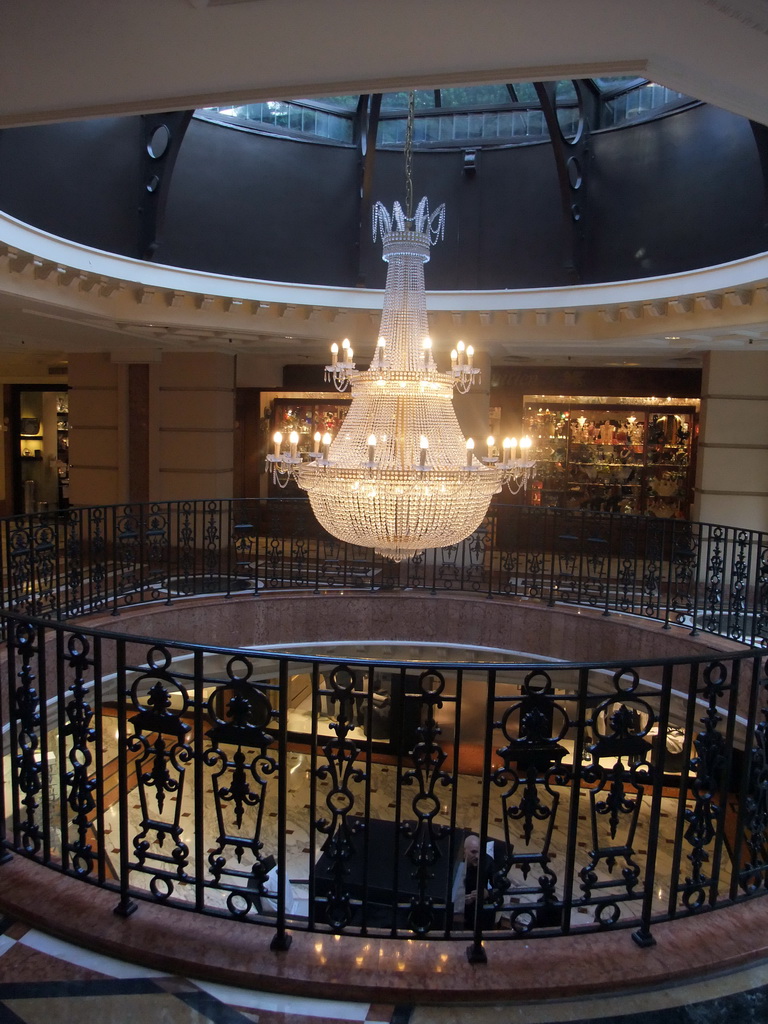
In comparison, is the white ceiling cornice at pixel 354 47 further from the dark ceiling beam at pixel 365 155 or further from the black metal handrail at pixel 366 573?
the dark ceiling beam at pixel 365 155

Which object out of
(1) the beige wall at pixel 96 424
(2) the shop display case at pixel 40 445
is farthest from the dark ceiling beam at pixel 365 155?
(2) the shop display case at pixel 40 445

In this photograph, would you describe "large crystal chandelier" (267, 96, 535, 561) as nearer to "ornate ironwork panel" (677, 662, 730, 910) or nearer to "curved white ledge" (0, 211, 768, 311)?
"ornate ironwork panel" (677, 662, 730, 910)

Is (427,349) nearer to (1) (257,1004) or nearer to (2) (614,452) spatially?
(1) (257,1004)

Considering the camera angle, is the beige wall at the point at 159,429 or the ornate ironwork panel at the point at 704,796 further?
the beige wall at the point at 159,429

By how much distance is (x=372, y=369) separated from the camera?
4.60 m

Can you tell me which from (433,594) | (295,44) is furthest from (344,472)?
(433,594)

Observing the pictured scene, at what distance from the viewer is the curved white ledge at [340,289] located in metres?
5.73

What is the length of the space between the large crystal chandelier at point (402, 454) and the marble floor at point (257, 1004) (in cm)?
289

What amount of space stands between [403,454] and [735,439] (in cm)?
591

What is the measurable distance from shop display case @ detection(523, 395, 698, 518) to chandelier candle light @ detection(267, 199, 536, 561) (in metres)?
6.43

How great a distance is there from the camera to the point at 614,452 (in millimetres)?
10844

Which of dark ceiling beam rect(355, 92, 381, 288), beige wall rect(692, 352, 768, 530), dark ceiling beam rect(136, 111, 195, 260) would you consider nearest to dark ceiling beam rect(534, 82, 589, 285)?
dark ceiling beam rect(355, 92, 381, 288)

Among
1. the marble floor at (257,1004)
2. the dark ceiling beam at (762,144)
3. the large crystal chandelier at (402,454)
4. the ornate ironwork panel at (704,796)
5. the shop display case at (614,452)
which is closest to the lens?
the marble floor at (257,1004)

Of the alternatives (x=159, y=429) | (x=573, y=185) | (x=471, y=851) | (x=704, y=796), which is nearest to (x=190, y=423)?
(x=159, y=429)
